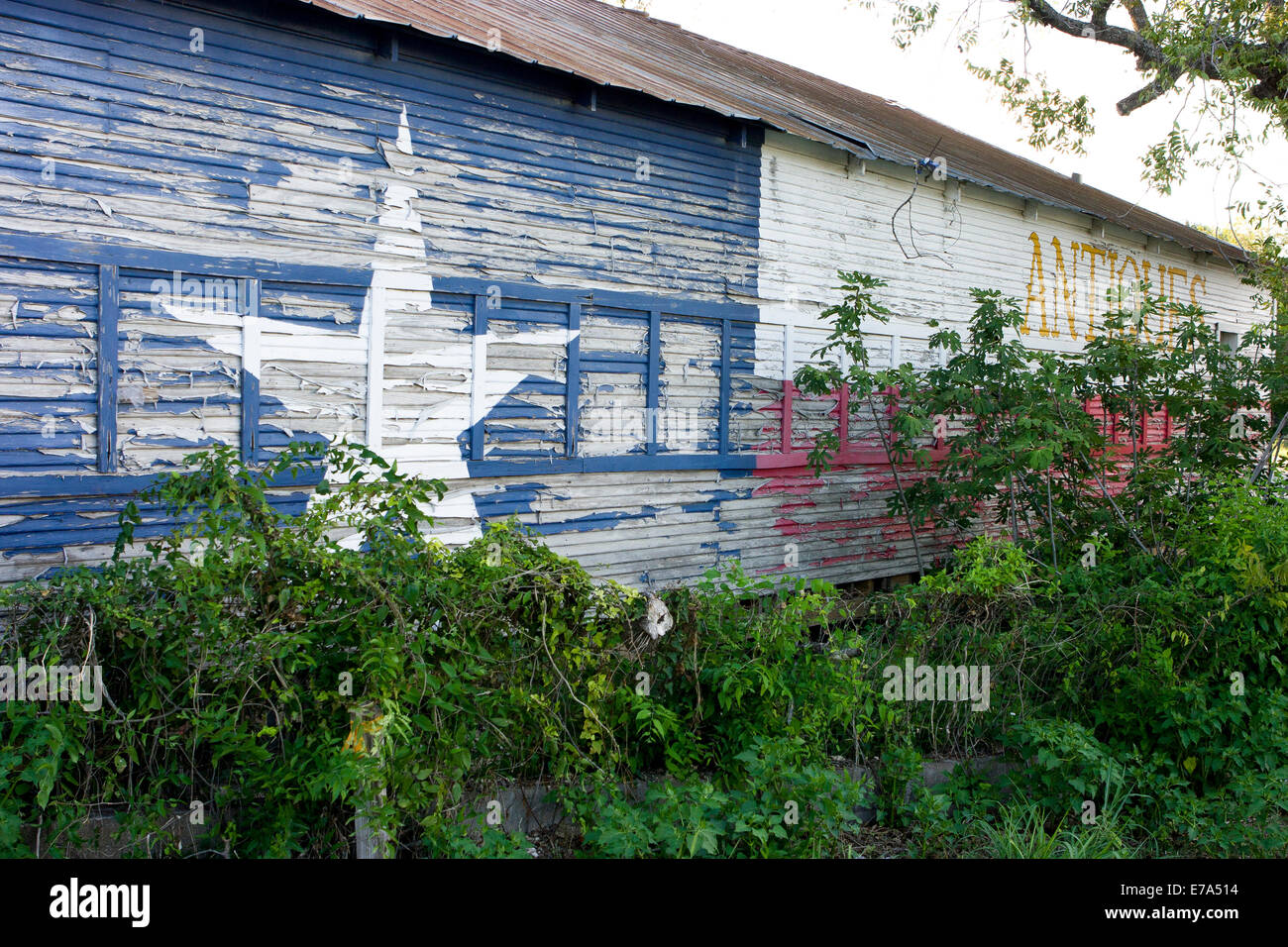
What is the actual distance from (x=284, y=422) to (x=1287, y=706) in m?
6.47

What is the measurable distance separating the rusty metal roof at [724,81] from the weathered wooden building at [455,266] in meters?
0.09

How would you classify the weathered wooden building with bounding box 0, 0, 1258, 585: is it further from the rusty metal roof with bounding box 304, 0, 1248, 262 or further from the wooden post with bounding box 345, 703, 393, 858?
the wooden post with bounding box 345, 703, 393, 858

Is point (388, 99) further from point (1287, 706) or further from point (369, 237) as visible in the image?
point (1287, 706)

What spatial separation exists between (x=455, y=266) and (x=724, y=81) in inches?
198

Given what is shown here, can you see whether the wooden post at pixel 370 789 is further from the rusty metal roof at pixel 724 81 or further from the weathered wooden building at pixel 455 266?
the rusty metal roof at pixel 724 81

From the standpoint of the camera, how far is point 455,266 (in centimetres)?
753

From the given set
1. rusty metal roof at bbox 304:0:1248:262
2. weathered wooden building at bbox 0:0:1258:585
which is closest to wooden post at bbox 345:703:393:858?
weathered wooden building at bbox 0:0:1258:585

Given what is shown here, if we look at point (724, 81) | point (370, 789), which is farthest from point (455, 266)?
point (724, 81)

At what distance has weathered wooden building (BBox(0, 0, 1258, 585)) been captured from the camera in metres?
5.91

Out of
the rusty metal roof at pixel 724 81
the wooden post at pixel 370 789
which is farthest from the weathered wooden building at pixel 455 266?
the wooden post at pixel 370 789

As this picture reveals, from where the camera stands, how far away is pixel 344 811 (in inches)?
174

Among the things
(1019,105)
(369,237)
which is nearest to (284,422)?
(369,237)

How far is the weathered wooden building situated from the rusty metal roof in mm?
90

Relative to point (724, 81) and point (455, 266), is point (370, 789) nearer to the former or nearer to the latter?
point (455, 266)
